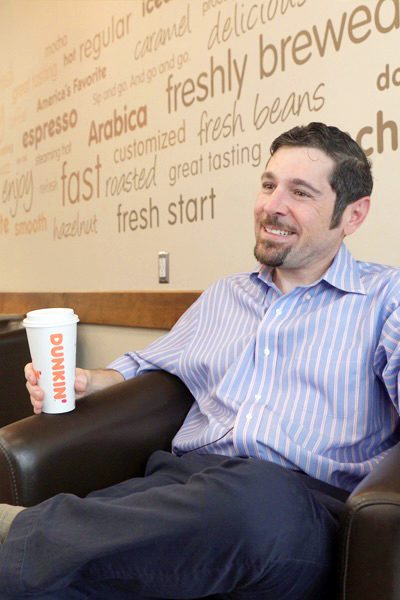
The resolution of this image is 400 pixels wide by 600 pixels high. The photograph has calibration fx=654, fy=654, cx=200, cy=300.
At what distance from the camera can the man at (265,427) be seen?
1.09 m

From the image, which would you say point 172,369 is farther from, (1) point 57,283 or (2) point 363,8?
(1) point 57,283

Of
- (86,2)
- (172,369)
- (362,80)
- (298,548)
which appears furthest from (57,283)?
(298,548)

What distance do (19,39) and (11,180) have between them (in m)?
0.82

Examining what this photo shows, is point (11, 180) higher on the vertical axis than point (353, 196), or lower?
higher

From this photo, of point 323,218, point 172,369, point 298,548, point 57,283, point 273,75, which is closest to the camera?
point 298,548

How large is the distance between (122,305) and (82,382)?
45.8 inches

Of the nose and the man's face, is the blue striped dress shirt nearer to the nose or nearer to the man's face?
the man's face

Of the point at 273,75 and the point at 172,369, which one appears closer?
the point at 172,369

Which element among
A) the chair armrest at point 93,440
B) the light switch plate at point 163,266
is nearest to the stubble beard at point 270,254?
the chair armrest at point 93,440

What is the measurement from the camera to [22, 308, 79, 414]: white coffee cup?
1.42 m

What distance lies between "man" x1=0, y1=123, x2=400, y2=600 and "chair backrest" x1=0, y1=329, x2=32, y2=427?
123cm

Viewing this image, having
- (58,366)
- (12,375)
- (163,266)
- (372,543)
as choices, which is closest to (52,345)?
(58,366)

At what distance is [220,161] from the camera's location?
244 cm

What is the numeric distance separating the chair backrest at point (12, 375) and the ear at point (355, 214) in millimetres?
1807
